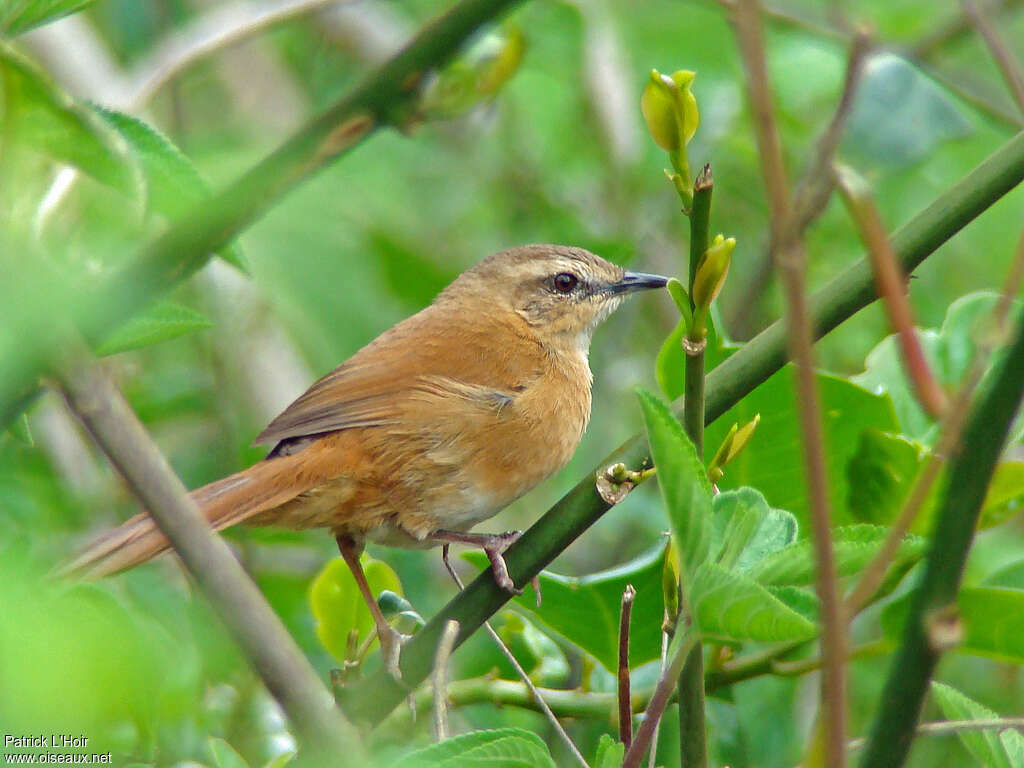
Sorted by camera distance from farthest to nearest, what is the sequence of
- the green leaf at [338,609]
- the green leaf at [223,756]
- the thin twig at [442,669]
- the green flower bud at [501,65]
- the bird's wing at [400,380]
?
the bird's wing at [400,380]
the green flower bud at [501,65]
the green leaf at [338,609]
the green leaf at [223,756]
the thin twig at [442,669]

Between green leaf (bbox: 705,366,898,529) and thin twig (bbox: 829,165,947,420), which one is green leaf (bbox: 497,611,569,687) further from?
thin twig (bbox: 829,165,947,420)

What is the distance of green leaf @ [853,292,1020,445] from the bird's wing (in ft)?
4.61

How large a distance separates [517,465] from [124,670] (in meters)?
2.83

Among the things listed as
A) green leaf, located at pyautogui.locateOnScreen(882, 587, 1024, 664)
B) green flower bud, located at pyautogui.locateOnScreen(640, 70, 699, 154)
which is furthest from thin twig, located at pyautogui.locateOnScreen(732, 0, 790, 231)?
green leaf, located at pyautogui.locateOnScreen(882, 587, 1024, 664)

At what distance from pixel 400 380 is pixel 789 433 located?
1705mm

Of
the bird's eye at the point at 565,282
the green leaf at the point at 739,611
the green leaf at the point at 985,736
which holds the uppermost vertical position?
the bird's eye at the point at 565,282

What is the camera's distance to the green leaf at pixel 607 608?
231 centimetres

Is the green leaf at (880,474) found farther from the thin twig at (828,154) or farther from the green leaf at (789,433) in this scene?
the thin twig at (828,154)

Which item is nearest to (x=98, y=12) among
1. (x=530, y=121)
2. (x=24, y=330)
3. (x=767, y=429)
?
(x=530, y=121)

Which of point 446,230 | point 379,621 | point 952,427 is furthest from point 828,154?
point 446,230

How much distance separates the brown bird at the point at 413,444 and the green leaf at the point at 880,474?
102 centimetres

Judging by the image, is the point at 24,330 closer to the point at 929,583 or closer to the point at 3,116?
the point at 3,116

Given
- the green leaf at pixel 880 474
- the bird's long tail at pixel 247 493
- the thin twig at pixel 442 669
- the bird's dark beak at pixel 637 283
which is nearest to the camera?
the thin twig at pixel 442 669

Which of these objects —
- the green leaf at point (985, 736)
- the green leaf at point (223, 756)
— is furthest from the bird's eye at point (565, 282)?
the green leaf at point (985, 736)
